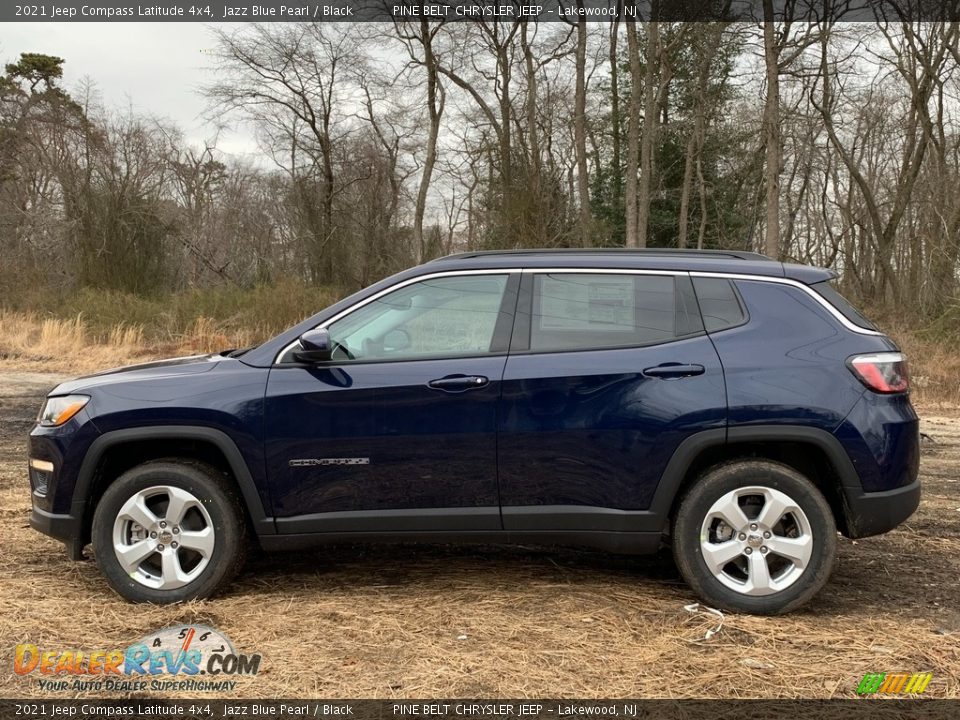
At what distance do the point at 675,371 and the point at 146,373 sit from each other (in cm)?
276

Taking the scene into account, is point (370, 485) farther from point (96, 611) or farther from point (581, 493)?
point (96, 611)

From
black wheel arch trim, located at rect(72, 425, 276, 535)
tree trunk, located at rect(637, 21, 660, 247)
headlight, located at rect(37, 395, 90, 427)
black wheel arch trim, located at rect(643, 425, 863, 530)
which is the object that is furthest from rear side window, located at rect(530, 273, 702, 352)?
tree trunk, located at rect(637, 21, 660, 247)

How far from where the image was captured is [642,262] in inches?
173

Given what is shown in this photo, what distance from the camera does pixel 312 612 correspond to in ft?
13.7

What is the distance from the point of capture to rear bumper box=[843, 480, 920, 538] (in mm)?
4051

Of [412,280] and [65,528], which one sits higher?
[412,280]

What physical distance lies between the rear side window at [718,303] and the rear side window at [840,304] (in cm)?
41

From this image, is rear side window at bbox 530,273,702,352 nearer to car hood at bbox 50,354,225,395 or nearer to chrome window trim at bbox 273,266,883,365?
chrome window trim at bbox 273,266,883,365

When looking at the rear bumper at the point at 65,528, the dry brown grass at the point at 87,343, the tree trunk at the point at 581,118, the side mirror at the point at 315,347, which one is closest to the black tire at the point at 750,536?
the side mirror at the point at 315,347

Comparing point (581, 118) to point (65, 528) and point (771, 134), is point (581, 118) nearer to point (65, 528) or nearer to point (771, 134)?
point (771, 134)

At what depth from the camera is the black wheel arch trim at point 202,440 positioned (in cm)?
420

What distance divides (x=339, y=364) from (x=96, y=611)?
5.71ft

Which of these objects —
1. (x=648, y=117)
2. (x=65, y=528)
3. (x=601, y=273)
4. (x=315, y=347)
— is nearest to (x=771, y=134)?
(x=648, y=117)

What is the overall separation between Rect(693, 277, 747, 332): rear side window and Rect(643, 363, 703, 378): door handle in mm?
248
